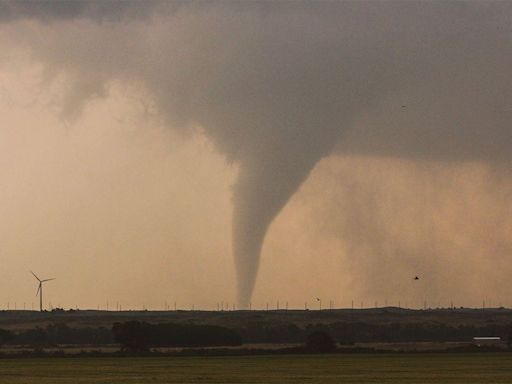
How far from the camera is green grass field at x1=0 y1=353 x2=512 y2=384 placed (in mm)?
114000

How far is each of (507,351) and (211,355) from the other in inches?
1867

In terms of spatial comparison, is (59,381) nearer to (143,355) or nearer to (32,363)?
(32,363)

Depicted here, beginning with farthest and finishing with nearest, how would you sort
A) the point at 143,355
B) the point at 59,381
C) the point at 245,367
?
the point at 143,355
the point at 245,367
the point at 59,381

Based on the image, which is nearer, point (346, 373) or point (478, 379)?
point (478, 379)

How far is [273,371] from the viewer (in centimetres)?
13150

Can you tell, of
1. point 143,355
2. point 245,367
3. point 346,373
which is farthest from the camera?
point 143,355

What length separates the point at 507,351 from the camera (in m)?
199

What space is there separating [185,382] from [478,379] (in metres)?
26.3

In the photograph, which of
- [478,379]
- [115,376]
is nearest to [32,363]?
[115,376]

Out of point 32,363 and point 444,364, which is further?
point 32,363

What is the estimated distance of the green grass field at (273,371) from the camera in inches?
4488

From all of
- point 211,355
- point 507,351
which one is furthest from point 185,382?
point 507,351

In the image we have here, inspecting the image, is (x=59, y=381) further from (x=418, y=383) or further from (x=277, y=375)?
(x=418, y=383)

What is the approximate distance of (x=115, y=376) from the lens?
122 meters
